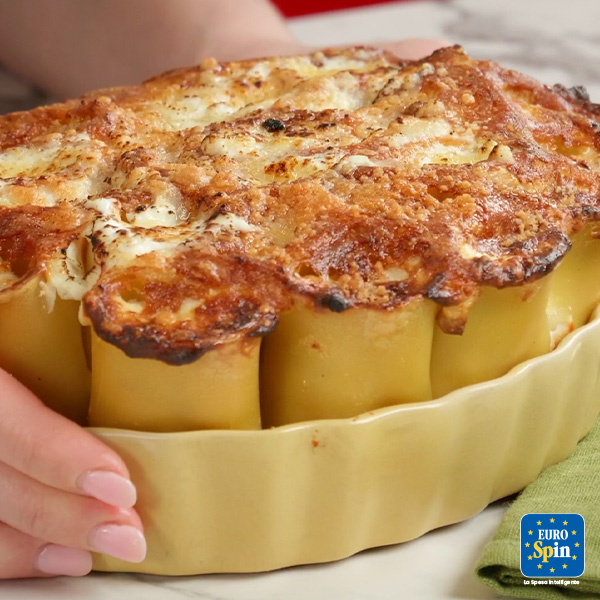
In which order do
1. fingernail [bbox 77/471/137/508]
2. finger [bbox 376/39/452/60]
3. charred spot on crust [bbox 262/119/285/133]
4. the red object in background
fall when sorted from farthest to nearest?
the red object in background
finger [bbox 376/39/452/60]
charred spot on crust [bbox 262/119/285/133]
fingernail [bbox 77/471/137/508]

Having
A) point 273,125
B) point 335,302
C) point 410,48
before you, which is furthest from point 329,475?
point 410,48

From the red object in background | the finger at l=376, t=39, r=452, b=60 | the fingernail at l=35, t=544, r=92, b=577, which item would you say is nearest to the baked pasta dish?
the fingernail at l=35, t=544, r=92, b=577

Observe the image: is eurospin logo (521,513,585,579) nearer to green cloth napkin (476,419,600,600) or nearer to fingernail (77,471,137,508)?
green cloth napkin (476,419,600,600)

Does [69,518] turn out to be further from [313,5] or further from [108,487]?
[313,5]

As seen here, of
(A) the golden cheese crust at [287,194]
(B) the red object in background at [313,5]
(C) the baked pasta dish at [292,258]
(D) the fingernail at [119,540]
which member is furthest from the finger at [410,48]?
(B) the red object in background at [313,5]

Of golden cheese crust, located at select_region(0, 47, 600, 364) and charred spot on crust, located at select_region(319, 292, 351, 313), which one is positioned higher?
golden cheese crust, located at select_region(0, 47, 600, 364)

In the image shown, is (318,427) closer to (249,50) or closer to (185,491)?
(185,491)

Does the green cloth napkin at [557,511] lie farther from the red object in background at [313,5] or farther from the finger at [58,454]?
the red object in background at [313,5]
